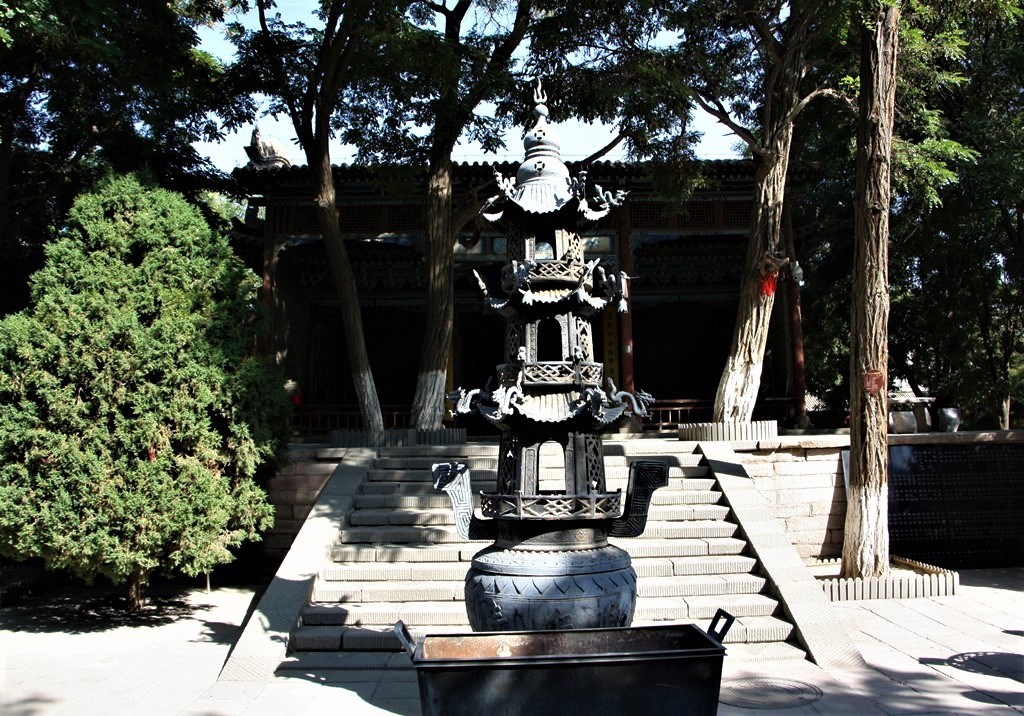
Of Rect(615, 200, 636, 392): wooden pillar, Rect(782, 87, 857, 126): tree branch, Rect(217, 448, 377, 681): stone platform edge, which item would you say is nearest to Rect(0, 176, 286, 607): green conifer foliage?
Rect(217, 448, 377, 681): stone platform edge

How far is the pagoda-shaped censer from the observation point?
14.5 ft

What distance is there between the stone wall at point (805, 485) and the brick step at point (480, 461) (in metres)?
0.79

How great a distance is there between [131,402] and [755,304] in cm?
747

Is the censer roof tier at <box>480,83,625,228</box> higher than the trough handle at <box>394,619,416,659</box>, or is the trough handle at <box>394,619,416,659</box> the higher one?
the censer roof tier at <box>480,83,625,228</box>

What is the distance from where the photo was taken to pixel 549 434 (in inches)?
190

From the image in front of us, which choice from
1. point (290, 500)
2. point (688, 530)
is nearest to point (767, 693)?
point (688, 530)

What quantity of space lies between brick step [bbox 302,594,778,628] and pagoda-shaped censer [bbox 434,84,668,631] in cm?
193

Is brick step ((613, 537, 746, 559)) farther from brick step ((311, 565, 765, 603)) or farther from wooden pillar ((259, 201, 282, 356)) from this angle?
wooden pillar ((259, 201, 282, 356))

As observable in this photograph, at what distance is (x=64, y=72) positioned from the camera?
9594 millimetres

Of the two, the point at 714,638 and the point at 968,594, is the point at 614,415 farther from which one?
the point at 968,594

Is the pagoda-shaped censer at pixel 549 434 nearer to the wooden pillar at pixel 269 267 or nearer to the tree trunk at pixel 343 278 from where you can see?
the tree trunk at pixel 343 278

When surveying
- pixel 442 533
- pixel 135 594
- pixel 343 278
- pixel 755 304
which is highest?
pixel 343 278

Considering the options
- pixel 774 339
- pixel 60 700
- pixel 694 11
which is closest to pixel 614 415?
pixel 60 700

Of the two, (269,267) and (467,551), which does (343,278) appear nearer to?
(269,267)
